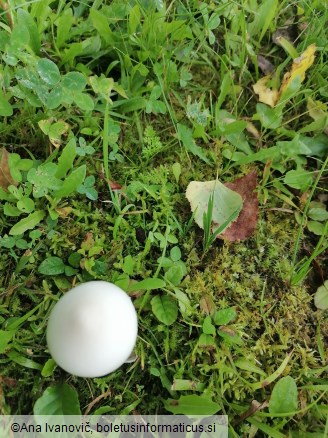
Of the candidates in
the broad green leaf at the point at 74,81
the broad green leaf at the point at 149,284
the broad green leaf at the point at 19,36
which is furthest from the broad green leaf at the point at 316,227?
the broad green leaf at the point at 19,36

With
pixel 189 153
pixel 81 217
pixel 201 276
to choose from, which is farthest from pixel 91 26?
pixel 201 276

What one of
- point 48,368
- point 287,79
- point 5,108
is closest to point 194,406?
point 48,368

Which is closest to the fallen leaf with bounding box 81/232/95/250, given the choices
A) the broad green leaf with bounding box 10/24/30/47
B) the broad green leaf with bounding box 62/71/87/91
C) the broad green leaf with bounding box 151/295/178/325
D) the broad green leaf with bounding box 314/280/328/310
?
the broad green leaf with bounding box 151/295/178/325

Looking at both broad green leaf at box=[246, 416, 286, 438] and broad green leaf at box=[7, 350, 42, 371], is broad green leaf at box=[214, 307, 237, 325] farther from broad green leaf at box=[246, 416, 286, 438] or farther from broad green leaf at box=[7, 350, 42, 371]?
broad green leaf at box=[7, 350, 42, 371]

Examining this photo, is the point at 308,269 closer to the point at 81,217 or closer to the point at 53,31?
the point at 81,217

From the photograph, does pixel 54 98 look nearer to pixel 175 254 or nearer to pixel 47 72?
pixel 47 72

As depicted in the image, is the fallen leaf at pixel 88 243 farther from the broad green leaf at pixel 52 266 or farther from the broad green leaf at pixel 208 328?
the broad green leaf at pixel 208 328
